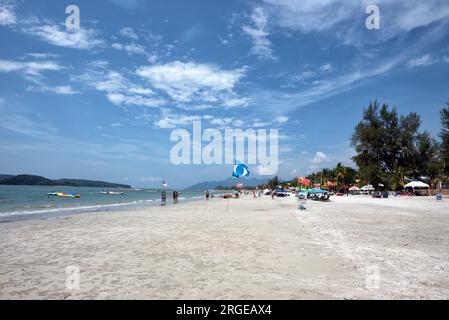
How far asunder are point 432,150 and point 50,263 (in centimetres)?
7380

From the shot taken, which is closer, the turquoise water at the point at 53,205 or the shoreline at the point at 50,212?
the shoreline at the point at 50,212

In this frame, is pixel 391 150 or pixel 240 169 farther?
pixel 391 150

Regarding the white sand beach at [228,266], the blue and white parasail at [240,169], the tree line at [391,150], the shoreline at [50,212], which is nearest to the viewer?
the white sand beach at [228,266]

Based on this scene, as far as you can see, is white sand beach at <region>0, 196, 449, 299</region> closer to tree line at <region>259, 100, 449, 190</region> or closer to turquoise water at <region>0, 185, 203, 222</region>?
turquoise water at <region>0, 185, 203, 222</region>

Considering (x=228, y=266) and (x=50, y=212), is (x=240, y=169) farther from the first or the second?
(x=50, y=212)

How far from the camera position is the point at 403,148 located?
6356cm

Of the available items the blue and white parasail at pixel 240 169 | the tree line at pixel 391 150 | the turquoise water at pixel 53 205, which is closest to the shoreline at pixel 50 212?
the turquoise water at pixel 53 205

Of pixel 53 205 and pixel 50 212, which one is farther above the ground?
pixel 50 212

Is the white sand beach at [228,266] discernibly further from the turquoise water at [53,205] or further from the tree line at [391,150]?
the tree line at [391,150]

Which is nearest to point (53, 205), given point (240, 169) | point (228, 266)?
point (240, 169)

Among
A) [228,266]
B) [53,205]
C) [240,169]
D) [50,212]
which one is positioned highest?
[240,169]

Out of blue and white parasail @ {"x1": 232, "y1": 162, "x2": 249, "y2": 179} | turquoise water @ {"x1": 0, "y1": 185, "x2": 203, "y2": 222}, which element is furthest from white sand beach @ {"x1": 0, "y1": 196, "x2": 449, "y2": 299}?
turquoise water @ {"x1": 0, "y1": 185, "x2": 203, "y2": 222}
